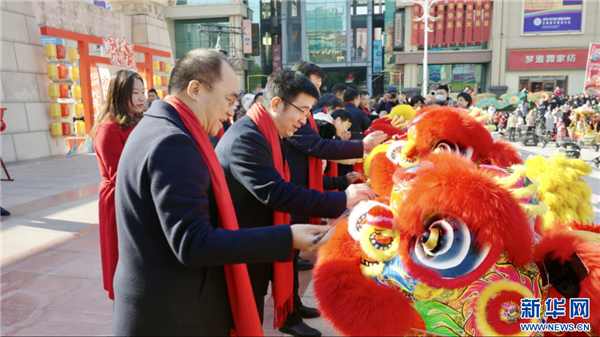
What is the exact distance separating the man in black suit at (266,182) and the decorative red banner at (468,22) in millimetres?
27679

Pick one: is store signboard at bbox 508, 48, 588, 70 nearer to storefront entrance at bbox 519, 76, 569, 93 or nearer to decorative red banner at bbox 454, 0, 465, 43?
storefront entrance at bbox 519, 76, 569, 93

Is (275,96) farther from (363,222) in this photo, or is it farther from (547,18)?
(547,18)

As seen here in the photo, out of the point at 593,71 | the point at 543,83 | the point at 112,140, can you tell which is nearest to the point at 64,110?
the point at 112,140

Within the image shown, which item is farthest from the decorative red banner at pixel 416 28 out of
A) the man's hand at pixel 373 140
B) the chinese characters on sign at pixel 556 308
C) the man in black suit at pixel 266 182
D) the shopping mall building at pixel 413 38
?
the chinese characters on sign at pixel 556 308

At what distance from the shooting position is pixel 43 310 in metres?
2.74

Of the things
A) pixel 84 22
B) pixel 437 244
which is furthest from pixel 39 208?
pixel 84 22

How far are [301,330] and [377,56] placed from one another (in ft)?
110

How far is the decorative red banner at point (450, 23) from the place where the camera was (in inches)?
1035

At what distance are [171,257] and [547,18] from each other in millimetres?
29596

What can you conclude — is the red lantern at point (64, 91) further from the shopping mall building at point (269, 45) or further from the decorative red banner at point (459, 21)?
Answer: the decorative red banner at point (459, 21)

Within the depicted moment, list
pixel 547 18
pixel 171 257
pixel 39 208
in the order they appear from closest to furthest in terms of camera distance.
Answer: pixel 171 257
pixel 39 208
pixel 547 18

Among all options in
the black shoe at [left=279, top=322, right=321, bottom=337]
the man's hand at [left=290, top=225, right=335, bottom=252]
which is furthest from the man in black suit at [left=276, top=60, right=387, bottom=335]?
the man's hand at [left=290, top=225, right=335, bottom=252]

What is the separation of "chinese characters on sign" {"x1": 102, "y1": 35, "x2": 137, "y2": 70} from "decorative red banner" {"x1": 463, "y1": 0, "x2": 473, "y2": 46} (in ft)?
71.2

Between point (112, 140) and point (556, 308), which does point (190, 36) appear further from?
point (556, 308)
